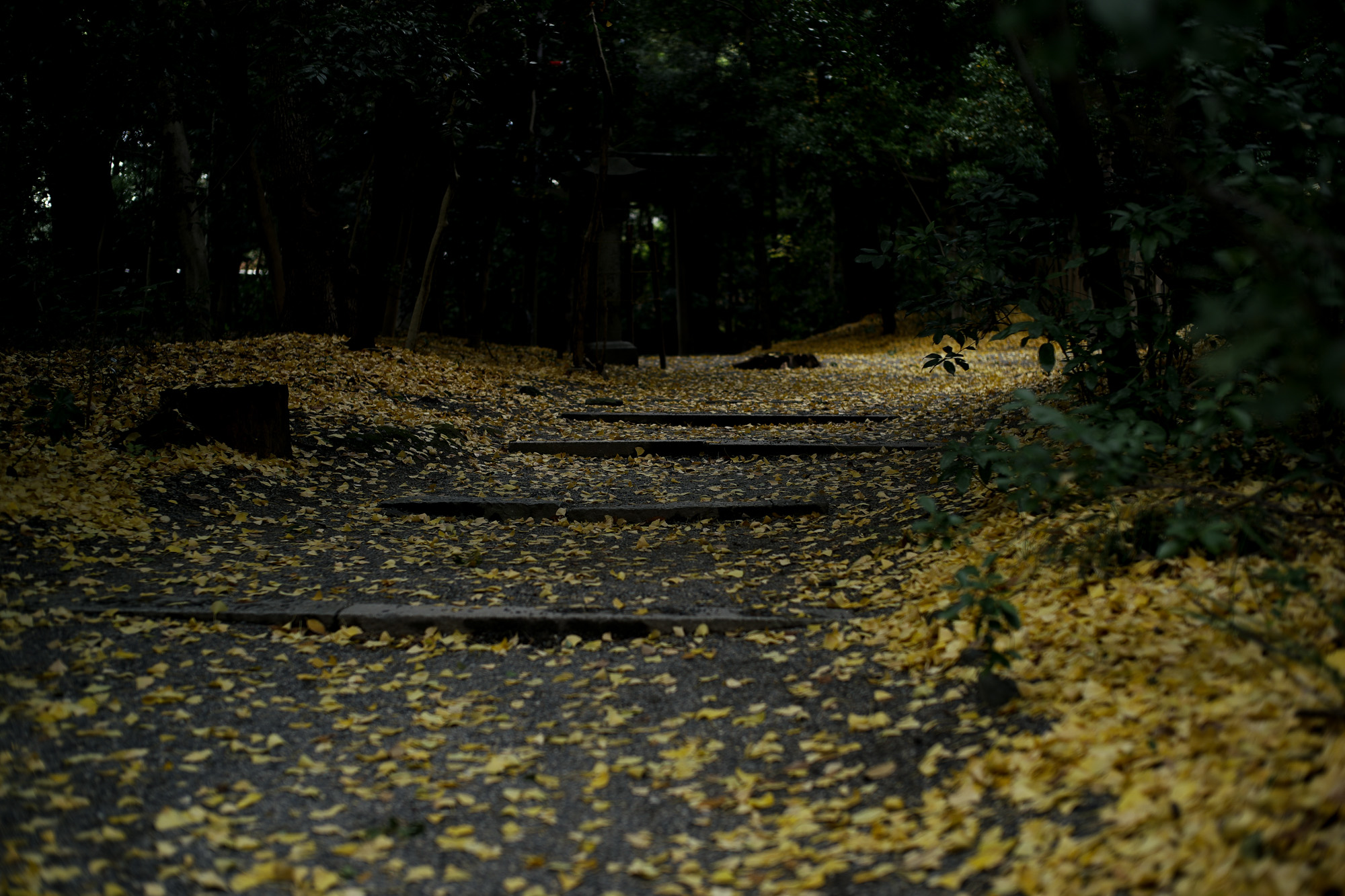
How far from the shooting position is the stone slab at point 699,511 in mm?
5148

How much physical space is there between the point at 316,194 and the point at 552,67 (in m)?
3.11

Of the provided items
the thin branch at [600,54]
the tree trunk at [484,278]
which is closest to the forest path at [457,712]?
the tree trunk at [484,278]

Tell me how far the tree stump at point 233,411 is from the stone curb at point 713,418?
11.3 ft

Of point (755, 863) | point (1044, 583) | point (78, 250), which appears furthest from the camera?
point (78, 250)

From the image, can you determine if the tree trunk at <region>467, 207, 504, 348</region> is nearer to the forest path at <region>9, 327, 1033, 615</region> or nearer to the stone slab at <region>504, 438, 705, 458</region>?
the forest path at <region>9, 327, 1033, 615</region>

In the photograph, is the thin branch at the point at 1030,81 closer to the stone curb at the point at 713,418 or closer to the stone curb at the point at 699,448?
the stone curb at the point at 699,448

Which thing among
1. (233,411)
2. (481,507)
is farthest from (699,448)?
(233,411)

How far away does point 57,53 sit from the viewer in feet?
23.2

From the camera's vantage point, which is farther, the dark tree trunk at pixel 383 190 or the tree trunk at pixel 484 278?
the tree trunk at pixel 484 278

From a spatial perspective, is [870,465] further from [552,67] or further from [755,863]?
[552,67]

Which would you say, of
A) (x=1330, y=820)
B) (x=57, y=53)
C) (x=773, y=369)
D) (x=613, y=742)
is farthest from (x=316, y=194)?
(x=1330, y=820)

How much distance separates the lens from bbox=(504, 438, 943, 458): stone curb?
6.59m

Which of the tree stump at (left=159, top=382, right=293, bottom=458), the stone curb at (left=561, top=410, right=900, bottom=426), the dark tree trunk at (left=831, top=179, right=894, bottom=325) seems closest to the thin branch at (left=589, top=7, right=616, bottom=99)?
the stone curb at (left=561, top=410, right=900, bottom=426)

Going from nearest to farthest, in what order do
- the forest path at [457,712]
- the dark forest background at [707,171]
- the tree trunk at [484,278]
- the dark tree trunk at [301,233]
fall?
the forest path at [457,712] < the dark forest background at [707,171] < the dark tree trunk at [301,233] < the tree trunk at [484,278]
